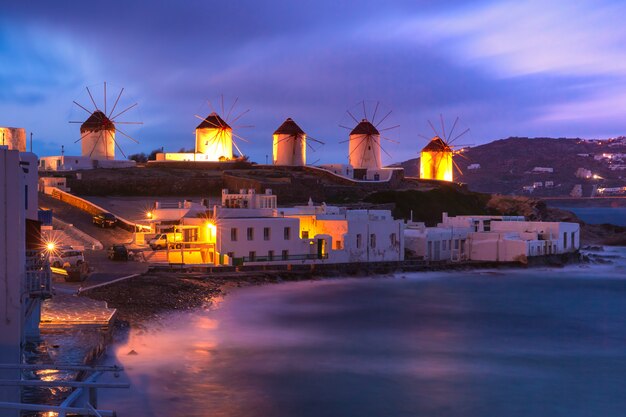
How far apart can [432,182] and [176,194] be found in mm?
17933

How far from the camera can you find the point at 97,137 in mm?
50656

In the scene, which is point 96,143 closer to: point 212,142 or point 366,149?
point 212,142

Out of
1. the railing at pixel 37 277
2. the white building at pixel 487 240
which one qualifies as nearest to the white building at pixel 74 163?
the white building at pixel 487 240

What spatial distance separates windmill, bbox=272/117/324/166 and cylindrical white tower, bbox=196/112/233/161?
3278 millimetres

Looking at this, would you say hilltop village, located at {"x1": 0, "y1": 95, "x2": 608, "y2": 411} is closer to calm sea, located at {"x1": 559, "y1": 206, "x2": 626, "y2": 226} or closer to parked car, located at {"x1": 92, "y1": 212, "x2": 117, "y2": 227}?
parked car, located at {"x1": 92, "y1": 212, "x2": 117, "y2": 227}

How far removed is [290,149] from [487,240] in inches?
804

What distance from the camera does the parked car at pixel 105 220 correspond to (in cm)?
3058

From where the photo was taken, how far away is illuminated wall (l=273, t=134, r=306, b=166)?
52250mm

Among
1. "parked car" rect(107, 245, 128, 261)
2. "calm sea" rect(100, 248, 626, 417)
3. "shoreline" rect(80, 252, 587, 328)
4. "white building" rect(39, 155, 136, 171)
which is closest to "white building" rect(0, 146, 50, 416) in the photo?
"calm sea" rect(100, 248, 626, 417)

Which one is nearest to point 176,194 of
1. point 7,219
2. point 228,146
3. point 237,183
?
point 237,183

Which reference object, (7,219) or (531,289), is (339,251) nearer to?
(531,289)

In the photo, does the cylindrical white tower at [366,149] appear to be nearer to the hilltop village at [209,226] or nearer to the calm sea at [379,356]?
the hilltop village at [209,226]

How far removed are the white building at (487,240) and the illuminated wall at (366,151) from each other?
58.2 ft

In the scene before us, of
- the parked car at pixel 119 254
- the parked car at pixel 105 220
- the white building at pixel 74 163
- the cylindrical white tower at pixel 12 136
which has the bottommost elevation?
the parked car at pixel 119 254
